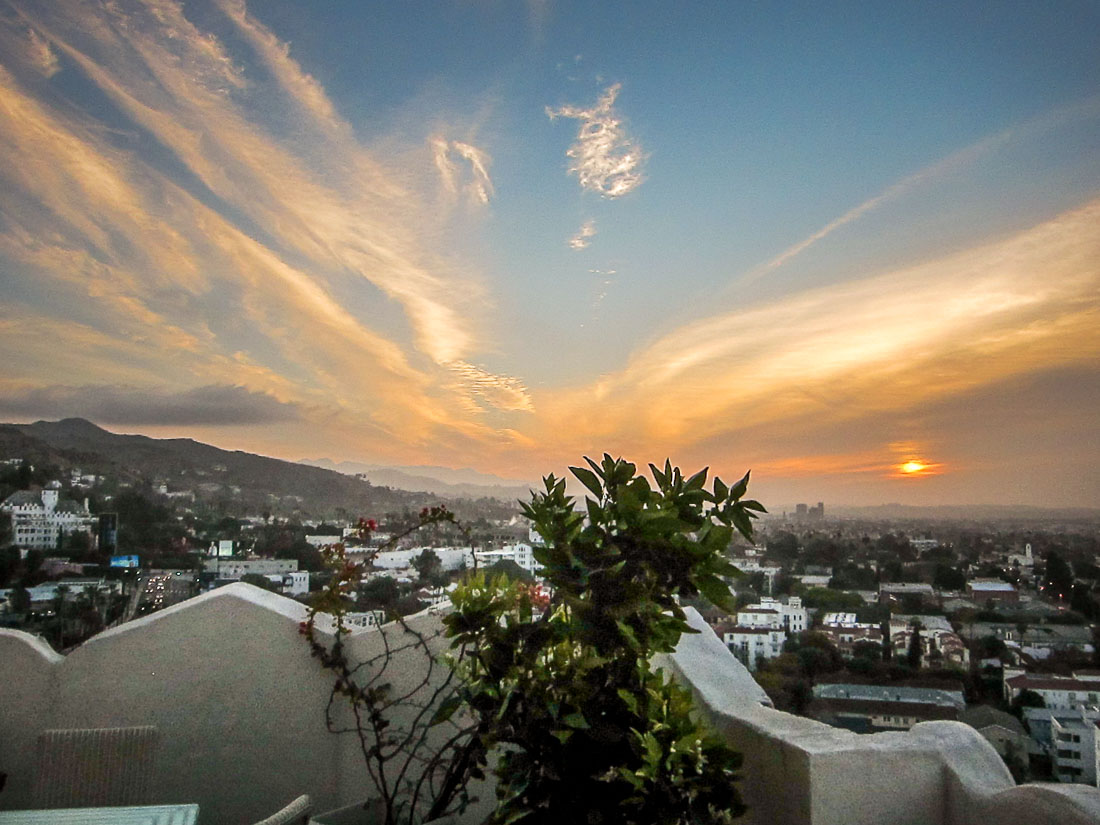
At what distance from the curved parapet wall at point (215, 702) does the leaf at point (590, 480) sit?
1.26m

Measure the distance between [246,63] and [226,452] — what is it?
210cm

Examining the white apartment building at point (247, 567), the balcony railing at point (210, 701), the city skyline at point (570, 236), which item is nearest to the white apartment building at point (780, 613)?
the balcony railing at point (210, 701)

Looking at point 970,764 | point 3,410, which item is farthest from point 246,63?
point 970,764

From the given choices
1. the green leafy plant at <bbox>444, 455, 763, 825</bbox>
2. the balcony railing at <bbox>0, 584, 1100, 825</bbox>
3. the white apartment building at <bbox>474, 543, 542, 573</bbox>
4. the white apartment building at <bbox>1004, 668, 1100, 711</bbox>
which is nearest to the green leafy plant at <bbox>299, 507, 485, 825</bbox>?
the balcony railing at <bbox>0, 584, 1100, 825</bbox>

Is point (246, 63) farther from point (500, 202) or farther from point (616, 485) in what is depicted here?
point (616, 485)

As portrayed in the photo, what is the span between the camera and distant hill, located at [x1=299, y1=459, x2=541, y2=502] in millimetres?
3807

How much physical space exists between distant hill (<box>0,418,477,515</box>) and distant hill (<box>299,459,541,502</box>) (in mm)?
135

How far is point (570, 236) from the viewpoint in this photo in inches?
161

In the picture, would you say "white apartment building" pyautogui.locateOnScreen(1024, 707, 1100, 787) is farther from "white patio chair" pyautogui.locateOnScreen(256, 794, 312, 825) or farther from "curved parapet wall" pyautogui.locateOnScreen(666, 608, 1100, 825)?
"white patio chair" pyautogui.locateOnScreen(256, 794, 312, 825)

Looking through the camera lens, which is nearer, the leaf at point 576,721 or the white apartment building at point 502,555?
the leaf at point 576,721

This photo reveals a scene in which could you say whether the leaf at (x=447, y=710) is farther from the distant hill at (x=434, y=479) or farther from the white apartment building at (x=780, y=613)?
the distant hill at (x=434, y=479)

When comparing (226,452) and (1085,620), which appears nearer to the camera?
(1085,620)

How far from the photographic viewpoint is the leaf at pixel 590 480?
1.69 meters

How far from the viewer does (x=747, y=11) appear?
10.4ft
